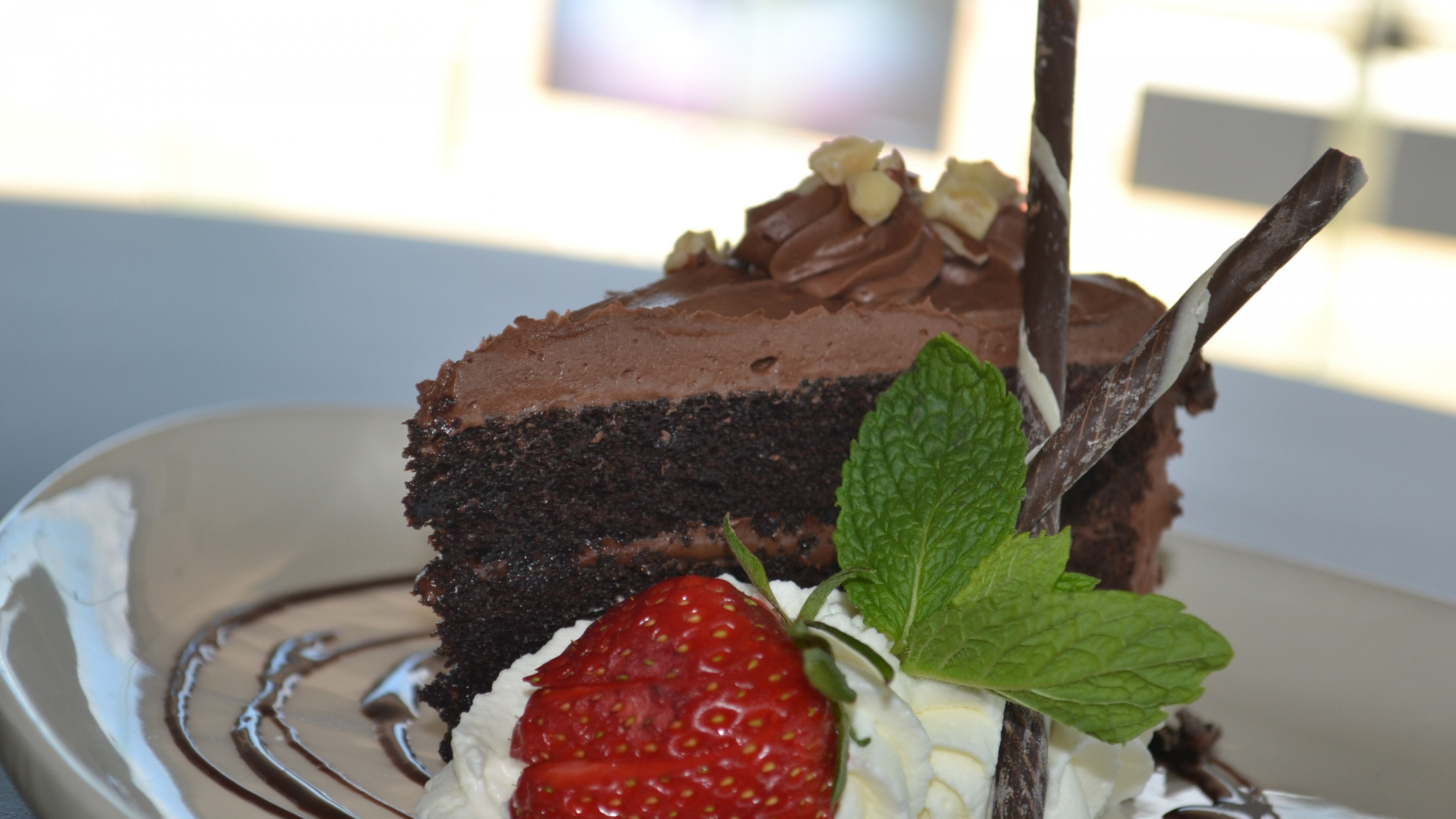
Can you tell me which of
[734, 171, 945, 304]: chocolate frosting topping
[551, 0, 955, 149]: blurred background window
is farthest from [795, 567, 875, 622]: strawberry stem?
[551, 0, 955, 149]: blurred background window

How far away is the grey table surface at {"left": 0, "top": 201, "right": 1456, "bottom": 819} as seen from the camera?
2.52 meters

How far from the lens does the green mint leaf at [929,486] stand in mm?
1413

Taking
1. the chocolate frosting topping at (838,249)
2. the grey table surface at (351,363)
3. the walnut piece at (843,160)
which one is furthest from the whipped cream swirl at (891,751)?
the grey table surface at (351,363)

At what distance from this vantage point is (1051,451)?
149 cm

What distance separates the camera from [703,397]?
171cm

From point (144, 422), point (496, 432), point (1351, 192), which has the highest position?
point (1351, 192)

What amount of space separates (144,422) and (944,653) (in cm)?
173

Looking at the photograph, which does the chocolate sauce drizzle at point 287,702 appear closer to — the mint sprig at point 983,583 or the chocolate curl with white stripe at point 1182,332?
the mint sprig at point 983,583

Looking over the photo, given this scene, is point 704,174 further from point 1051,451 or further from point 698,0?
point 1051,451

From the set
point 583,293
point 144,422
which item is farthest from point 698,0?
point 144,422

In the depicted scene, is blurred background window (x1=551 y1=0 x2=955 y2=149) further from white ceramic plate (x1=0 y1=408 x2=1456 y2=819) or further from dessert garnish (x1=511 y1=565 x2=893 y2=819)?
dessert garnish (x1=511 y1=565 x2=893 y2=819)

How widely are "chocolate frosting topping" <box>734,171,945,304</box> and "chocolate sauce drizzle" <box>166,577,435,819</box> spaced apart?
0.75 meters

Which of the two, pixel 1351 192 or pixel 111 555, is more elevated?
pixel 1351 192

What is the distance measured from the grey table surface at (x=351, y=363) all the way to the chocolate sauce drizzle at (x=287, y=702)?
1.68 ft
